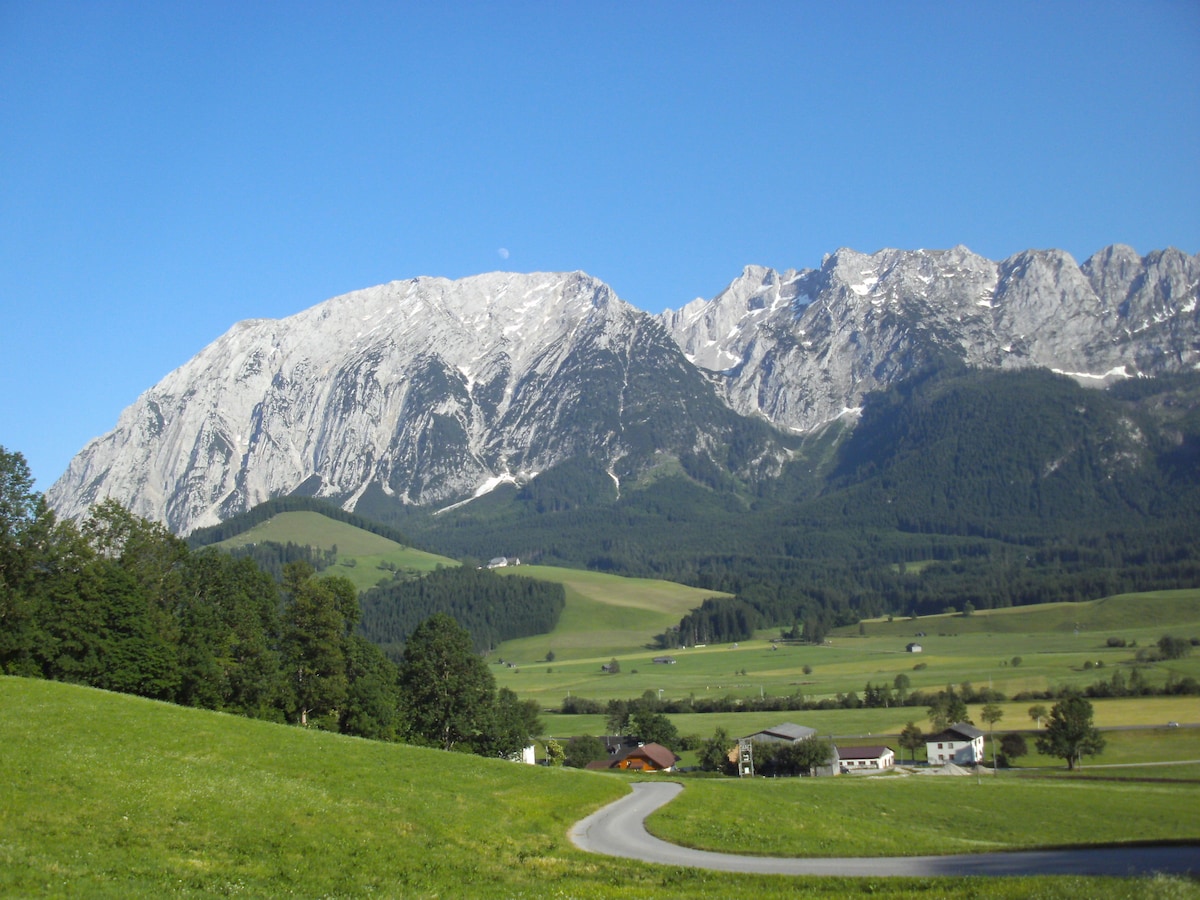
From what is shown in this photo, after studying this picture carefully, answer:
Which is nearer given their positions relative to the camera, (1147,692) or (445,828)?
(445,828)

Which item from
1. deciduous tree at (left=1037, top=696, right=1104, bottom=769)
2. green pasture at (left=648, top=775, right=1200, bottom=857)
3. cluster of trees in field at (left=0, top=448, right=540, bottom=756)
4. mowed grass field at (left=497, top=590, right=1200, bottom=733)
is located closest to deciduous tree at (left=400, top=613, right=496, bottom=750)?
cluster of trees in field at (left=0, top=448, right=540, bottom=756)

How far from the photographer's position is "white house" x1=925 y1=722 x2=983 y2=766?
334ft

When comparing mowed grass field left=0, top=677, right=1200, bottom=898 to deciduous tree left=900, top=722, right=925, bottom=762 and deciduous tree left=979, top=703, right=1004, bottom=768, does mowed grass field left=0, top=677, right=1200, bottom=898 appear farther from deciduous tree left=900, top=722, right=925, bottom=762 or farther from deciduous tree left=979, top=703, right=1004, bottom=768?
deciduous tree left=979, top=703, right=1004, bottom=768

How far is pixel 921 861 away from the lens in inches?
1384

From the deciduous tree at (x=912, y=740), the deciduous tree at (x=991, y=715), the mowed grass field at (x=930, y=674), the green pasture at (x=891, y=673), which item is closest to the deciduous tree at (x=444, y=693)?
the deciduous tree at (x=912, y=740)

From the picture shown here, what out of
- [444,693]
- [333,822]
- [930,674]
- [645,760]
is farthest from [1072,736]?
[333,822]

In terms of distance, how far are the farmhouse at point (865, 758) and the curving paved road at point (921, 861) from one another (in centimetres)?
6458

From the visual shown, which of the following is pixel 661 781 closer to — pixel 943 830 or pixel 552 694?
pixel 943 830

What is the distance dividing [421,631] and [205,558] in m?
17.5

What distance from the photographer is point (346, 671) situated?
74.2 m

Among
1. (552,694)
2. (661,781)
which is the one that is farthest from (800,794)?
(552,694)

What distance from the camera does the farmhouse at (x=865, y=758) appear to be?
99.5m

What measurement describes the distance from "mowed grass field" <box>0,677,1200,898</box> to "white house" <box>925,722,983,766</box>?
46903 millimetres

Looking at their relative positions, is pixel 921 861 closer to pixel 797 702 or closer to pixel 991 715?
pixel 991 715
